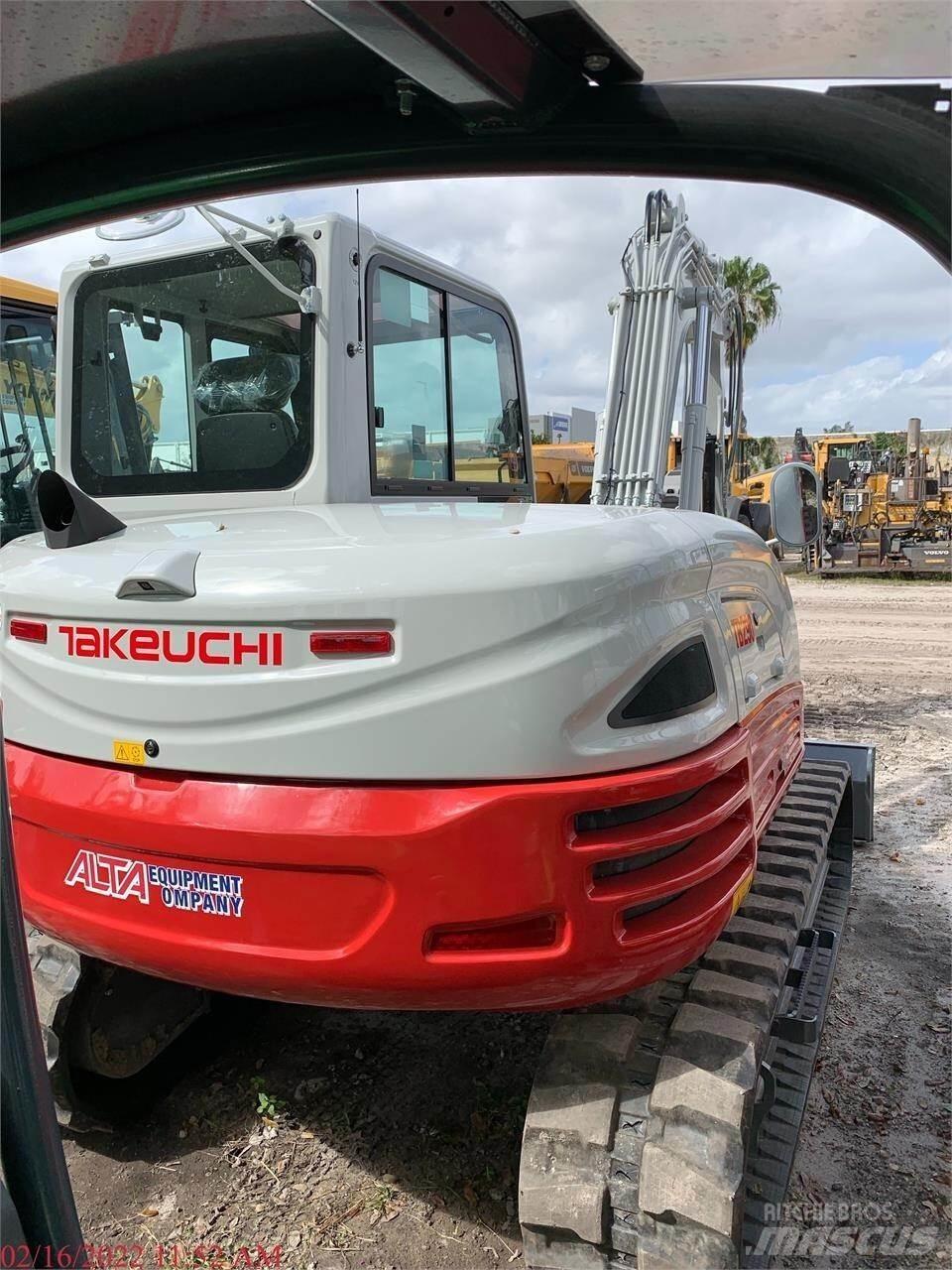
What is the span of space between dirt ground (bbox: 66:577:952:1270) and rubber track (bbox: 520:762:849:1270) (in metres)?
0.60

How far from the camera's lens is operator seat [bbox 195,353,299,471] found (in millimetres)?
2961

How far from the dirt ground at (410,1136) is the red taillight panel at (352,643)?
5.19 ft

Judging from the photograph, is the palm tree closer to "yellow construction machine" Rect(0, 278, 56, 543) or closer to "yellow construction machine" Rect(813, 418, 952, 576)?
"yellow construction machine" Rect(813, 418, 952, 576)

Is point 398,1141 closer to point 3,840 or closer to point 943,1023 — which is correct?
point 943,1023

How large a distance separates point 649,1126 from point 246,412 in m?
2.25

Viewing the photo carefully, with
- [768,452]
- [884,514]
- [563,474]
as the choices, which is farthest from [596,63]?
[768,452]

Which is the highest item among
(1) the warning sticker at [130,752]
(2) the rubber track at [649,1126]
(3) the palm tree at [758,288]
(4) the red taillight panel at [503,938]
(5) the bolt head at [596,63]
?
(3) the palm tree at [758,288]

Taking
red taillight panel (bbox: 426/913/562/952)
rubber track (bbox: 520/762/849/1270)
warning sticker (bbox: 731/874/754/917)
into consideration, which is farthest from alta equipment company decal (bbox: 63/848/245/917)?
warning sticker (bbox: 731/874/754/917)

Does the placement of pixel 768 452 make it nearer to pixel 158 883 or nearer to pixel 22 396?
pixel 22 396

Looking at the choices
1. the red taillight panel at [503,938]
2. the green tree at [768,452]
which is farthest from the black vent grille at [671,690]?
the green tree at [768,452]

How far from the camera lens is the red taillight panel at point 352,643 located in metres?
1.82

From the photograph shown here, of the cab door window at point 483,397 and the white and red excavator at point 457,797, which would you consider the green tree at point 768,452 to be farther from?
the white and red excavator at point 457,797

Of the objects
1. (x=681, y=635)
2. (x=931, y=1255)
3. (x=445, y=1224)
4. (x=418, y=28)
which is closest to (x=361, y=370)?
(x=681, y=635)

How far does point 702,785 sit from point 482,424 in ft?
6.68
